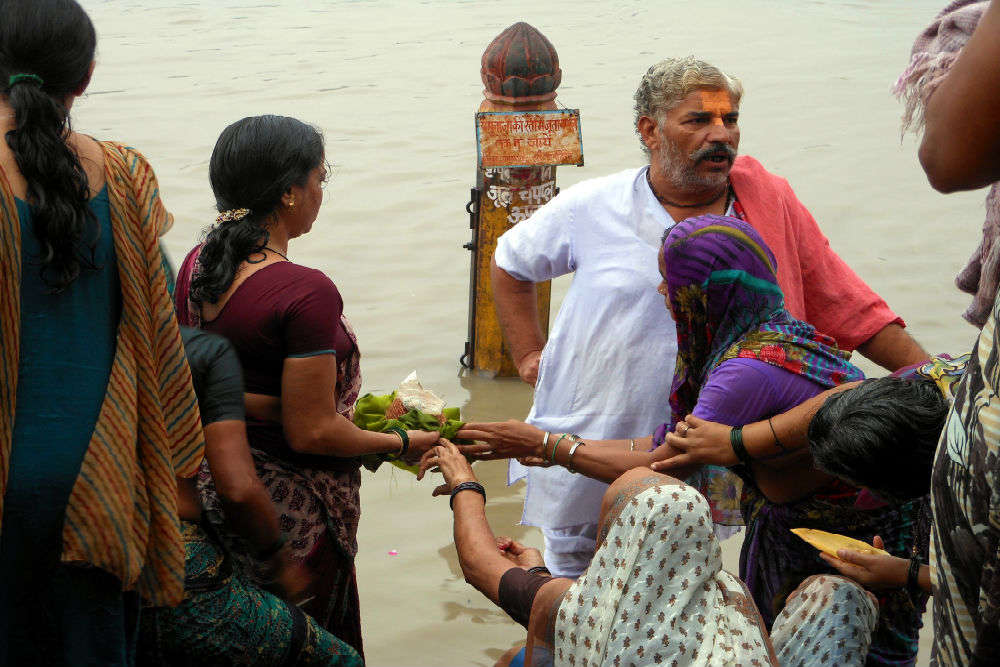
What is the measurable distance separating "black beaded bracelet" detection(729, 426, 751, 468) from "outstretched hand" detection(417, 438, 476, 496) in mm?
739

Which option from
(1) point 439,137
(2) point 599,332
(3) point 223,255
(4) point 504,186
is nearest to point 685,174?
(2) point 599,332

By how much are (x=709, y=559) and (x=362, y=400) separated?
1849mm

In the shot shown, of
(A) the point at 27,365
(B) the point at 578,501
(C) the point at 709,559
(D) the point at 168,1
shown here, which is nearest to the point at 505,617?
(B) the point at 578,501

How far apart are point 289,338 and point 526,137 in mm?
3046

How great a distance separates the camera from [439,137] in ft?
A: 37.6

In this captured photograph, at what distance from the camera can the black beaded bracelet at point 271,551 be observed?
290cm

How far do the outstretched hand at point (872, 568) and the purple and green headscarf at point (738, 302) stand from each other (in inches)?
18.5

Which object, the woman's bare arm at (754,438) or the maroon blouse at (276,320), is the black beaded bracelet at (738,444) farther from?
the maroon blouse at (276,320)

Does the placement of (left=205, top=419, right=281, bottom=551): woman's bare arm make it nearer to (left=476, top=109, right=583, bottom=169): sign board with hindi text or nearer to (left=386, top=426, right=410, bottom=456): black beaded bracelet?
(left=386, top=426, right=410, bottom=456): black beaded bracelet

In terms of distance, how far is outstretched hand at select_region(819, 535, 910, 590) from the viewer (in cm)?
268

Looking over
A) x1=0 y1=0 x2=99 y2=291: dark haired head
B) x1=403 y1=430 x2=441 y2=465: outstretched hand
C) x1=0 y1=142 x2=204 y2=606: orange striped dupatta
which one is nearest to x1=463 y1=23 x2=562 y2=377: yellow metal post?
x1=403 y1=430 x2=441 y2=465: outstretched hand

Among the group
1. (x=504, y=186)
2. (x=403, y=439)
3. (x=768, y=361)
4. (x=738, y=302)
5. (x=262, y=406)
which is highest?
(x=738, y=302)

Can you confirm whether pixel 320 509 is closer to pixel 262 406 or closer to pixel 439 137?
pixel 262 406

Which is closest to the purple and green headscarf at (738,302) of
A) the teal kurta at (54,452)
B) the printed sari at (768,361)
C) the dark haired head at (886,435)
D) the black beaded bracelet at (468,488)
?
the printed sari at (768,361)
